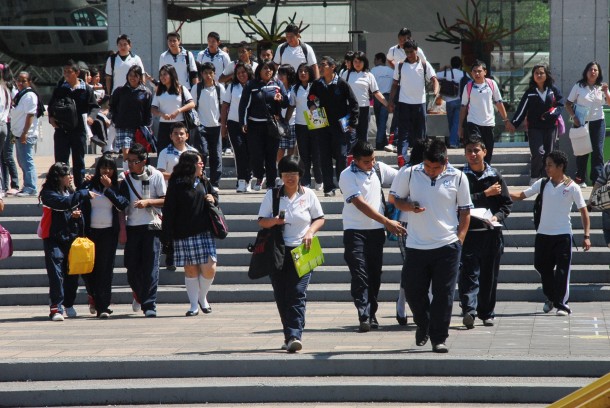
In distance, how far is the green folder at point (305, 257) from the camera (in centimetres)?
969

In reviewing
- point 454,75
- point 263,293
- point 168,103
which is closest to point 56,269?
point 263,293

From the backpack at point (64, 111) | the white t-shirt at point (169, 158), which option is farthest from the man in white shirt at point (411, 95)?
the backpack at point (64, 111)

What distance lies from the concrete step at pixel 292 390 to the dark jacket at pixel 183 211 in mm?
2592

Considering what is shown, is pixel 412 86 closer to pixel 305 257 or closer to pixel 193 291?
pixel 193 291

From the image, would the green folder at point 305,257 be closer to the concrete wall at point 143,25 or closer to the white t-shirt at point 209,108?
the white t-shirt at point 209,108

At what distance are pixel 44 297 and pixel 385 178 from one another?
15.0 ft

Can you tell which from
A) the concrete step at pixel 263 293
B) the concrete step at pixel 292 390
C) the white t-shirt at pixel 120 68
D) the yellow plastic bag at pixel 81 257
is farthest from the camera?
the white t-shirt at pixel 120 68

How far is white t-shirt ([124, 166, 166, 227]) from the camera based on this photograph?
12.2m

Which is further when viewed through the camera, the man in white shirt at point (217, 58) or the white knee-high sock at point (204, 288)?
the man in white shirt at point (217, 58)

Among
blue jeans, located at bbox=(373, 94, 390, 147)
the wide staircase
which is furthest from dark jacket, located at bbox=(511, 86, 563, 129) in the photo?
A: blue jeans, located at bbox=(373, 94, 390, 147)

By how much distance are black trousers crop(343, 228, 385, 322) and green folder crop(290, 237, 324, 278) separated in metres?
0.78

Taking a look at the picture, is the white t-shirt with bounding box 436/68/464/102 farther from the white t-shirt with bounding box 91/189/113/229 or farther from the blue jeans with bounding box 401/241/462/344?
the blue jeans with bounding box 401/241/462/344

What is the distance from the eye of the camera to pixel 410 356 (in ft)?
30.8

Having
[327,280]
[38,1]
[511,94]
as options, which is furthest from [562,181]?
[38,1]
